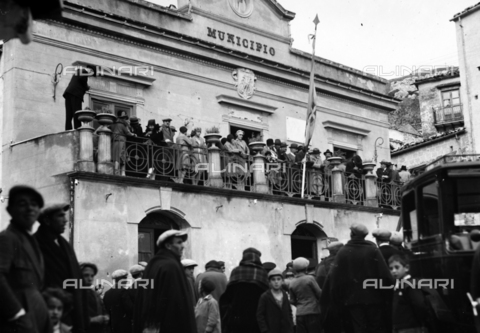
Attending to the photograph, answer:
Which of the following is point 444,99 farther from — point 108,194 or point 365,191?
point 108,194

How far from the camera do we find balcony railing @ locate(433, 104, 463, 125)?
4067 cm

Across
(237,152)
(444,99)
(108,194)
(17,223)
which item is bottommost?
(17,223)

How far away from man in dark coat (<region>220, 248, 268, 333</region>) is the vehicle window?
2.42 metres

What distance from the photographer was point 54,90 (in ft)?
62.4

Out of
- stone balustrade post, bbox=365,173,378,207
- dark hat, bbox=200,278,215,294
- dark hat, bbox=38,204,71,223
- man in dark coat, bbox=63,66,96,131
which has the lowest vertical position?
dark hat, bbox=200,278,215,294

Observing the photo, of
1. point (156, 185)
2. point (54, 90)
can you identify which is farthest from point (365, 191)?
point (54, 90)

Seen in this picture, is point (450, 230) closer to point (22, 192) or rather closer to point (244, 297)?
point (244, 297)

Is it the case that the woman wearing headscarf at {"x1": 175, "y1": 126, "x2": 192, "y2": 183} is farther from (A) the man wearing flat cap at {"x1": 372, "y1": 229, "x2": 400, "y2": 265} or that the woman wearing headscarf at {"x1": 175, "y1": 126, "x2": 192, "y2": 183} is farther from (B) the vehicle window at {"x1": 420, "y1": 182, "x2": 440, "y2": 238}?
(B) the vehicle window at {"x1": 420, "y1": 182, "x2": 440, "y2": 238}

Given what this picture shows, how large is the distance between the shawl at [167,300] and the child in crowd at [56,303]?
2.03m

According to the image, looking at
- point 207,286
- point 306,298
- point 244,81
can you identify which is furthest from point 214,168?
point 207,286

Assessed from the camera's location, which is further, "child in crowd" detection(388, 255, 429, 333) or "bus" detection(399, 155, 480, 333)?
"bus" detection(399, 155, 480, 333)

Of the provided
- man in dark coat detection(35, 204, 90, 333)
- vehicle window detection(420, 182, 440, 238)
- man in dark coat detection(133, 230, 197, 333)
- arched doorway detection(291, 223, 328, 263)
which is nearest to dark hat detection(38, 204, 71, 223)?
man in dark coat detection(35, 204, 90, 333)

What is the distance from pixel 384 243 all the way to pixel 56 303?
5811 millimetres

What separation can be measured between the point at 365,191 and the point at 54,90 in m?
9.68
